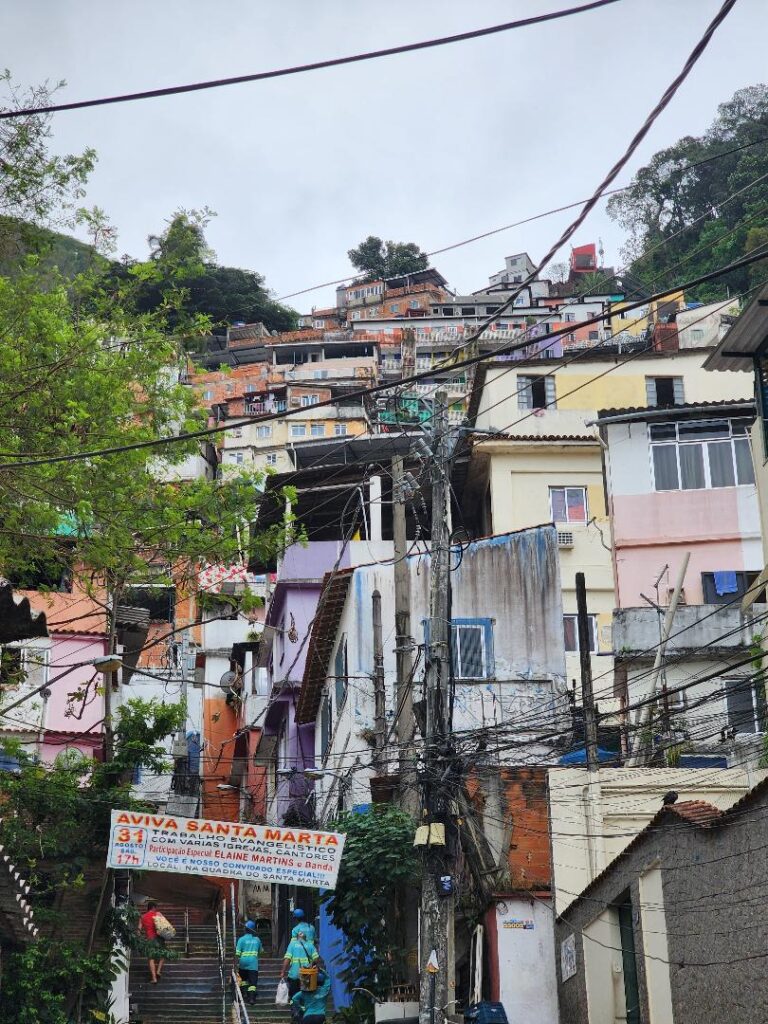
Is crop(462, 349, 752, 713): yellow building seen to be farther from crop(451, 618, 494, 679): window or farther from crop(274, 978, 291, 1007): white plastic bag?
crop(274, 978, 291, 1007): white plastic bag

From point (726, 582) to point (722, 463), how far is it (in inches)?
109

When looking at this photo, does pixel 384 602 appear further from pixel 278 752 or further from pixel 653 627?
pixel 278 752

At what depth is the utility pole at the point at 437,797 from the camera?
1586 cm

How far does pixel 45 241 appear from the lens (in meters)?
16.5

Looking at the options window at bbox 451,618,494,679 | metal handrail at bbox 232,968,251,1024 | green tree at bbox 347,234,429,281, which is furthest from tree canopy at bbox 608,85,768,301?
metal handrail at bbox 232,968,251,1024

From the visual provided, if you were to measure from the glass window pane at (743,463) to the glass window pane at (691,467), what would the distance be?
0.81 metres

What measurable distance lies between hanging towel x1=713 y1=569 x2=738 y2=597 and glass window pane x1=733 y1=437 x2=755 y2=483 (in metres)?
2.18

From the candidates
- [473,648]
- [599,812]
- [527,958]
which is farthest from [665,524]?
[527,958]

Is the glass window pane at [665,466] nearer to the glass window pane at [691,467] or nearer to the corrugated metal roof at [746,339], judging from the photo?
the glass window pane at [691,467]

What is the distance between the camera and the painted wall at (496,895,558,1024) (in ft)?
67.5

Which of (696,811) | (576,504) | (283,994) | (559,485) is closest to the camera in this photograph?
(696,811)

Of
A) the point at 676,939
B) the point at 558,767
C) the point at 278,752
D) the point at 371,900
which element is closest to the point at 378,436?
the point at 278,752

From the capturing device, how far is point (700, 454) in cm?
3191

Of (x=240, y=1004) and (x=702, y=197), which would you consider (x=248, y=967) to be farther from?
(x=702, y=197)
